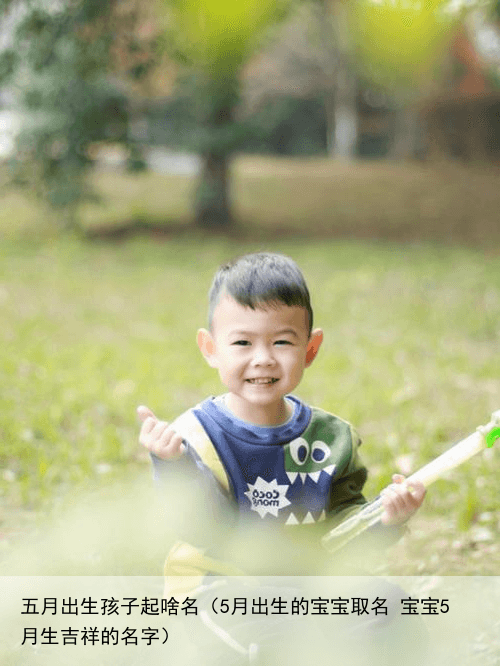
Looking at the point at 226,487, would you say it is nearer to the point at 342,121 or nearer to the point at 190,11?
the point at 190,11

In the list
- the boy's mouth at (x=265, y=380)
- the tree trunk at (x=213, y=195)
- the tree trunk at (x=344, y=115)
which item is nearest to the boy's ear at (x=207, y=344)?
the boy's mouth at (x=265, y=380)

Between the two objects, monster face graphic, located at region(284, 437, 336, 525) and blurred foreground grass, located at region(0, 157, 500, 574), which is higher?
blurred foreground grass, located at region(0, 157, 500, 574)

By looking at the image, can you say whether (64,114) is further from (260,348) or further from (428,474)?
(428,474)

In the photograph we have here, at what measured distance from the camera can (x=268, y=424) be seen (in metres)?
2.32

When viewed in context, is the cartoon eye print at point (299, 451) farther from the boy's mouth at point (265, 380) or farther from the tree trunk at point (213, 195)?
the tree trunk at point (213, 195)

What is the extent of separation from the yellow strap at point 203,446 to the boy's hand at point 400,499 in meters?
0.38

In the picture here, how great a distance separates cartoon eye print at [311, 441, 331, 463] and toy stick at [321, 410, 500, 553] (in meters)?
0.16

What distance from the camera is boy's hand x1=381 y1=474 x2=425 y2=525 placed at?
210 centimetres

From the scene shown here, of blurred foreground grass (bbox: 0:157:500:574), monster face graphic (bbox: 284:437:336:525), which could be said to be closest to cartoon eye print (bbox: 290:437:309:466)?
monster face graphic (bbox: 284:437:336:525)

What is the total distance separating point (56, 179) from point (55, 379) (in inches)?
260

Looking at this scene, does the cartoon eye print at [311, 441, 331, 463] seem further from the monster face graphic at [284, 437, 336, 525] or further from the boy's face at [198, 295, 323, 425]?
the boy's face at [198, 295, 323, 425]

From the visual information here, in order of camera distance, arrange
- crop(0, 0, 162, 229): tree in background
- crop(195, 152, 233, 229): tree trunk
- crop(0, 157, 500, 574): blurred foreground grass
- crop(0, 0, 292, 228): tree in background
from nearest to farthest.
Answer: crop(0, 157, 500, 574): blurred foreground grass → crop(0, 0, 292, 228): tree in background → crop(0, 0, 162, 229): tree in background → crop(195, 152, 233, 229): tree trunk

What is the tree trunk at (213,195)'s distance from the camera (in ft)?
42.8

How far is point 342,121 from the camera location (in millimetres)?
24906
